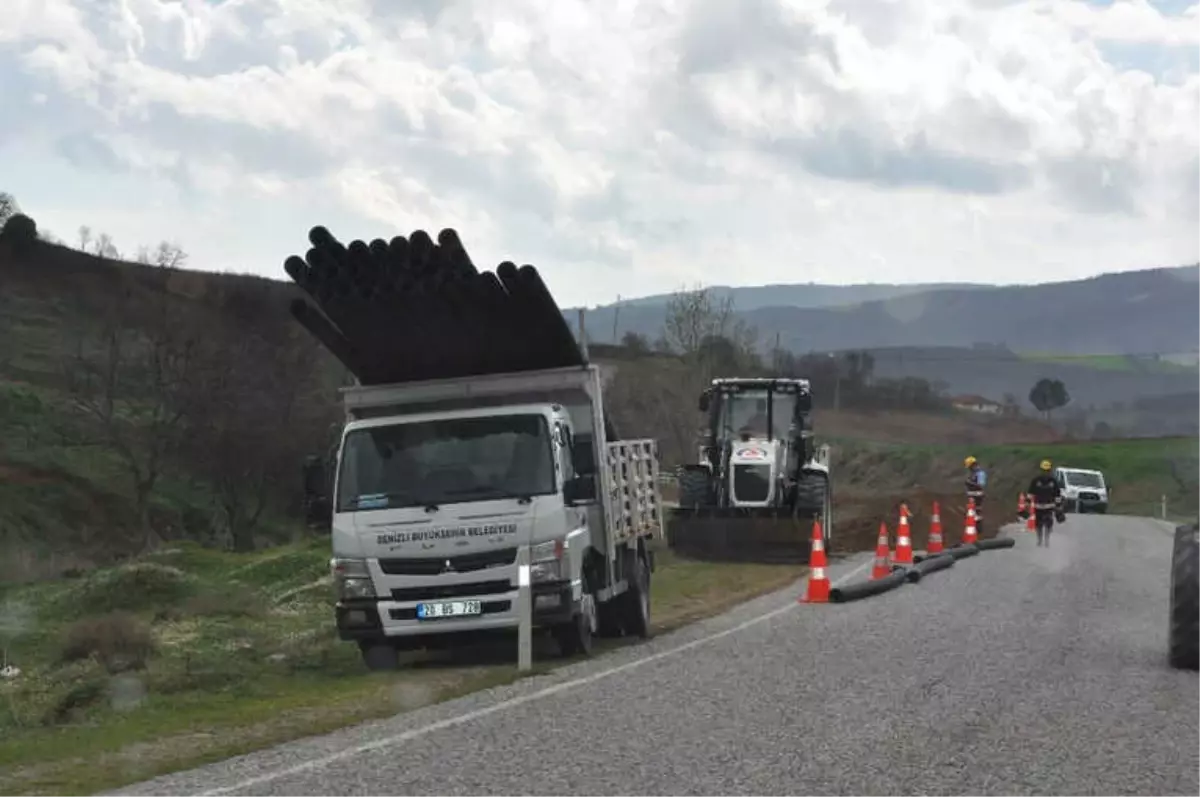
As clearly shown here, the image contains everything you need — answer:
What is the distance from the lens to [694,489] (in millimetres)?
31672

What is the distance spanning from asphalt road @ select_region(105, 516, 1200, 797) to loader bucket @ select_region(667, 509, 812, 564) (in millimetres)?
12053

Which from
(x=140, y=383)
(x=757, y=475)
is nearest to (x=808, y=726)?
(x=757, y=475)

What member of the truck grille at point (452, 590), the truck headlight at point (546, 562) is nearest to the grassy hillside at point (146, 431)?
the truck grille at point (452, 590)

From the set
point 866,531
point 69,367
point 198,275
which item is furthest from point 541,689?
point 198,275

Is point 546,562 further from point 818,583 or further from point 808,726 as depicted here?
point 818,583

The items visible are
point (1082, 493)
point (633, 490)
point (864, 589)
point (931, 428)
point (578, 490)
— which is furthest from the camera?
point (931, 428)

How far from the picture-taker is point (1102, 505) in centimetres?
6550

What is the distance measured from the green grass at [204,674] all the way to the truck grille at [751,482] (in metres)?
1.75

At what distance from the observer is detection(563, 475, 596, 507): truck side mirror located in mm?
15281

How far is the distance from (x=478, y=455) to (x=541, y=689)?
9.72ft

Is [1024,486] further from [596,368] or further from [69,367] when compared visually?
[596,368]

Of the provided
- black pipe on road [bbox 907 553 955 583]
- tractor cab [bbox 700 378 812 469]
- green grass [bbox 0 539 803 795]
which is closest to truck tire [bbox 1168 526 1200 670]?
green grass [bbox 0 539 803 795]

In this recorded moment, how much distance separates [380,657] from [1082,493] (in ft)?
176

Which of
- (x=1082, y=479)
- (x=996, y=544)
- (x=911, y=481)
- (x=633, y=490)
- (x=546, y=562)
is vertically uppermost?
(x=633, y=490)
